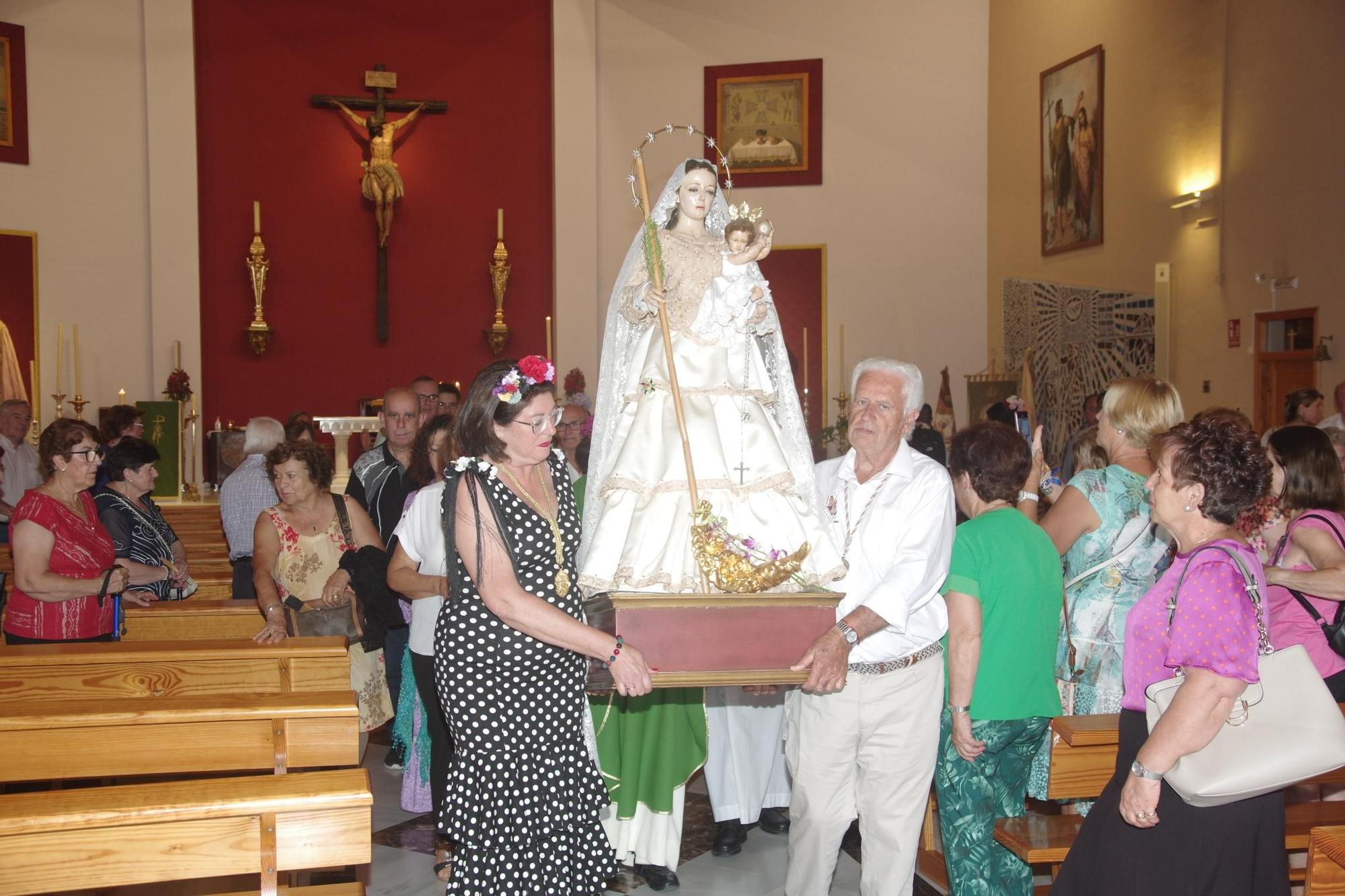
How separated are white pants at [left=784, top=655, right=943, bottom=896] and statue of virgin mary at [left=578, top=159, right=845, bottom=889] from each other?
491 millimetres

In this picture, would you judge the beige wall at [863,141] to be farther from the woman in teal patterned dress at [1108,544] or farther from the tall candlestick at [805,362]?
the woman in teal patterned dress at [1108,544]

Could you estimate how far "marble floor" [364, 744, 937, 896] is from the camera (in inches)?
175

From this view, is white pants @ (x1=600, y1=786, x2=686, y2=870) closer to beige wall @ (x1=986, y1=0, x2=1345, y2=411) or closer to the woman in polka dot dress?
the woman in polka dot dress

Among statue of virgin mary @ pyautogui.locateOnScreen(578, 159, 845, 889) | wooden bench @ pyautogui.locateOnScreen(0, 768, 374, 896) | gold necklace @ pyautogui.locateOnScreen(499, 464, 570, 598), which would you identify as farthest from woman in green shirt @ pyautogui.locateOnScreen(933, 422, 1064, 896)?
wooden bench @ pyautogui.locateOnScreen(0, 768, 374, 896)

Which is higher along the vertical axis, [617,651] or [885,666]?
[617,651]

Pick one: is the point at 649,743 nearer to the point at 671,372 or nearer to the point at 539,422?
the point at 671,372

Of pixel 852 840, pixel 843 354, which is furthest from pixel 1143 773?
pixel 843 354

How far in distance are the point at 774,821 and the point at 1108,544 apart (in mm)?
1950

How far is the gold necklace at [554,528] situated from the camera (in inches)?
127

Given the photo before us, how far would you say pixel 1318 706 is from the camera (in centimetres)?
259

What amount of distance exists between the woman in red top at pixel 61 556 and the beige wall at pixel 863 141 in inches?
344

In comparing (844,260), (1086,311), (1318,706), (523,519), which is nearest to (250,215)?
(844,260)

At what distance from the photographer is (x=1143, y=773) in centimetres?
263

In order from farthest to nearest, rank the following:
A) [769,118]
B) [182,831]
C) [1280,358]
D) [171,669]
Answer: [769,118], [1280,358], [171,669], [182,831]
